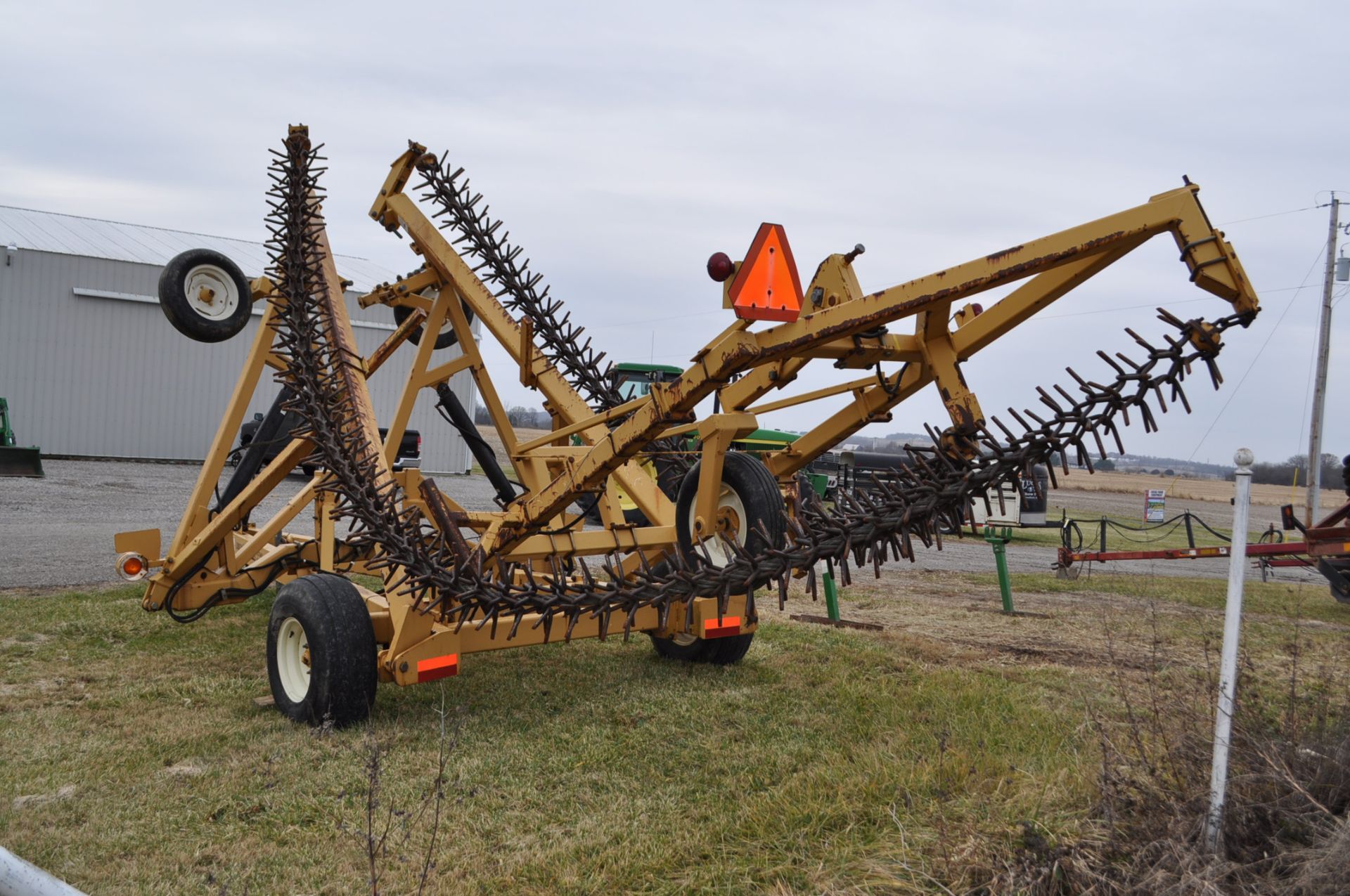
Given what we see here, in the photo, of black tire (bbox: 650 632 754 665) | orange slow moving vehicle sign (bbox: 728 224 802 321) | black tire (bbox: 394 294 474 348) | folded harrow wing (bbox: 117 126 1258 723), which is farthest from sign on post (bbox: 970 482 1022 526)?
black tire (bbox: 394 294 474 348)

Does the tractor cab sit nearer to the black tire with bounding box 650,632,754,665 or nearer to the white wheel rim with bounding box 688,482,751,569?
the black tire with bounding box 650,632,754,665

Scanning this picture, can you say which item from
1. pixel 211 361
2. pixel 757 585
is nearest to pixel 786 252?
pixel 757 585

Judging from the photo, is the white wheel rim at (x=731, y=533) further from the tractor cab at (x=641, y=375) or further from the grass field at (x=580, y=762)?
the tractor cab at (x=641, y=375)

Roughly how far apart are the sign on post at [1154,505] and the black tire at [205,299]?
18917 mm

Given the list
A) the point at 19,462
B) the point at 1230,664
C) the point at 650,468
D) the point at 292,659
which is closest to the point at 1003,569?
the point at 650,468

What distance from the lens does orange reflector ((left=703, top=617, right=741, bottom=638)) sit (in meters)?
5.93

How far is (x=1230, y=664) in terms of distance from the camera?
2945mm

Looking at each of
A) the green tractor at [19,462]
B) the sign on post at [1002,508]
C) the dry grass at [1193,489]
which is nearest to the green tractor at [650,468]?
the sign on post at [1002,508]

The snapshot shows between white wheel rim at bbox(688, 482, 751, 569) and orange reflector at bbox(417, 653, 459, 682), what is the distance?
1.46m

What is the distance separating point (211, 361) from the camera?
87.5 feet

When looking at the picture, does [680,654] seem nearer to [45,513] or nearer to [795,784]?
[795,784]

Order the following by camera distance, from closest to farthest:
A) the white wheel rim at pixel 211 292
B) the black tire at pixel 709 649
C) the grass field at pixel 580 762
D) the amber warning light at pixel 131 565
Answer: the grass field at pixel 580 762 → the black tire at pixel 709 649 → the amber warning light at pixel 131 565 → the white wheel rim at pixel 211 292

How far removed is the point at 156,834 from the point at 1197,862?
357 cm

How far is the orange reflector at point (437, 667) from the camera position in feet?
16.8
